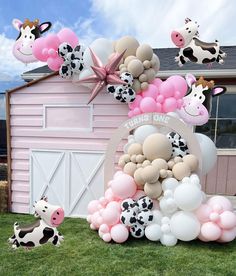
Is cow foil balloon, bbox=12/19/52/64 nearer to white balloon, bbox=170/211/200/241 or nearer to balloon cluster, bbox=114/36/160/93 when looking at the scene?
balloon cluster, bbox=114/36/160/93

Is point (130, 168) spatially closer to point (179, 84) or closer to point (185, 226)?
point (185, 226)

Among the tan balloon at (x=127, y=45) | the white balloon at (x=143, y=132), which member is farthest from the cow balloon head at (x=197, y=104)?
the tan balloon at (x=127, y=45)

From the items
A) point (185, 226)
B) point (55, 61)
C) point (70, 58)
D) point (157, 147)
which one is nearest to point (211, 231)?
point (185, 226)

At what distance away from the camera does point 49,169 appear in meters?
5.11

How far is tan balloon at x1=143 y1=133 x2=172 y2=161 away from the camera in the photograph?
3918 millimetres

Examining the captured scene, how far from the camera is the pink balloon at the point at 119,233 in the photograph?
3.78 m

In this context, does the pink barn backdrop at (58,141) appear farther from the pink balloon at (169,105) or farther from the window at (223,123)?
the window at (223,123)

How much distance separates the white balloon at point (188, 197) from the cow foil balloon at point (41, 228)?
149cm

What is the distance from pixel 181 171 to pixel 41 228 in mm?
1946

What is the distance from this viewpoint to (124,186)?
3.92m

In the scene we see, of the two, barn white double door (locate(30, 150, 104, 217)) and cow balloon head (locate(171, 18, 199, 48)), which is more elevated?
cow balloon head (locate(171, 18, 199, 48))

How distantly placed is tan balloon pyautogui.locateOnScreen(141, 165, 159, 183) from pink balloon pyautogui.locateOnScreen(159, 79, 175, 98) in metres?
1.22

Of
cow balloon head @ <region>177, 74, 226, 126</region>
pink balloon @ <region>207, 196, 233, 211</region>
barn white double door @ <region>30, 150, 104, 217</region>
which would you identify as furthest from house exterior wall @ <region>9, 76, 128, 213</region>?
pink balloon @ <region>207, 196, 233, 211</region>

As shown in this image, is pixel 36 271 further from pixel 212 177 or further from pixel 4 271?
pixel 212 177
